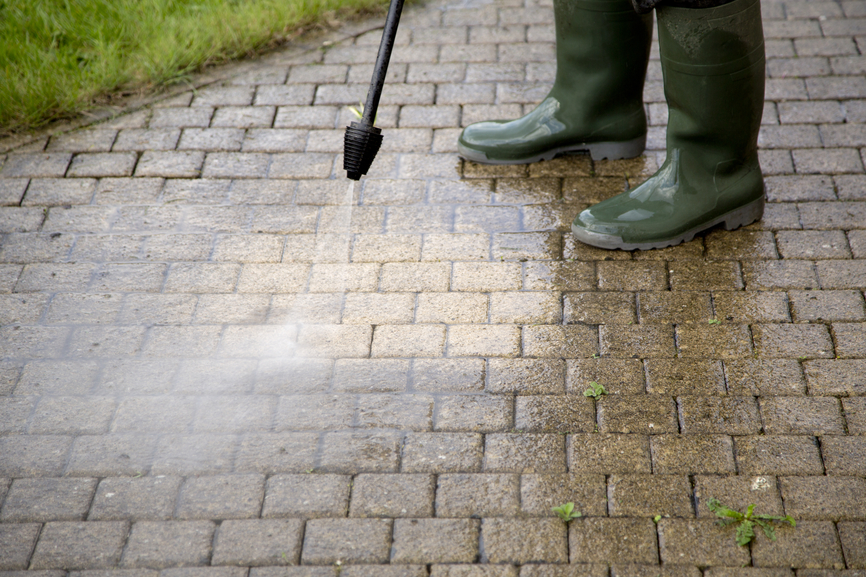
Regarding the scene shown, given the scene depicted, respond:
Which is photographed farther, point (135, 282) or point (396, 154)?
point (396, 154)

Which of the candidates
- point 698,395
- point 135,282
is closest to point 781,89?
point 698,395

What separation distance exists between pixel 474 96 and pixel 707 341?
2.04 m

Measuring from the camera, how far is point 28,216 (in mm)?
3441

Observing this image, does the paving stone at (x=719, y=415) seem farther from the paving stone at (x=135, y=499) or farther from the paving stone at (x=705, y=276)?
the paving stone at (x=135, y=499)

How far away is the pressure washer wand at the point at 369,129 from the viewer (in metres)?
2.78

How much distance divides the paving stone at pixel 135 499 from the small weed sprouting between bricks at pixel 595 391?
51.3 inches

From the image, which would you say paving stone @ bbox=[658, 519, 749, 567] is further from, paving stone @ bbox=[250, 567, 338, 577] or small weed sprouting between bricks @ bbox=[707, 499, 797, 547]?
paving stone @ bbox=[250, 567, 338, 577]

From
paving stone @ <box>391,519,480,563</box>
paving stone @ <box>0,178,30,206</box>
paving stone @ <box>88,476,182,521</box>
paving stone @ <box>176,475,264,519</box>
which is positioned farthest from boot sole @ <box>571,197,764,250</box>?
paving stone @ <box>0,178,30,206</box>

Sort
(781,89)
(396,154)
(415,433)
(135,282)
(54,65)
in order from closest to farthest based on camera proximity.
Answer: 1. (415,433)
2. (135,282)
3. (396,154)
4. (781,89)
5. (54,65)

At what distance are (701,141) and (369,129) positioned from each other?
1295mm

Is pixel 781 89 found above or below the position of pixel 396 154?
below

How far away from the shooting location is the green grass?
413cm

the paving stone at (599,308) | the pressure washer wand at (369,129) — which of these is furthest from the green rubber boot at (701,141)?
the pressure washer wand at (369,129)

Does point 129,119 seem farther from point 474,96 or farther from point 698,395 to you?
point 698,395
